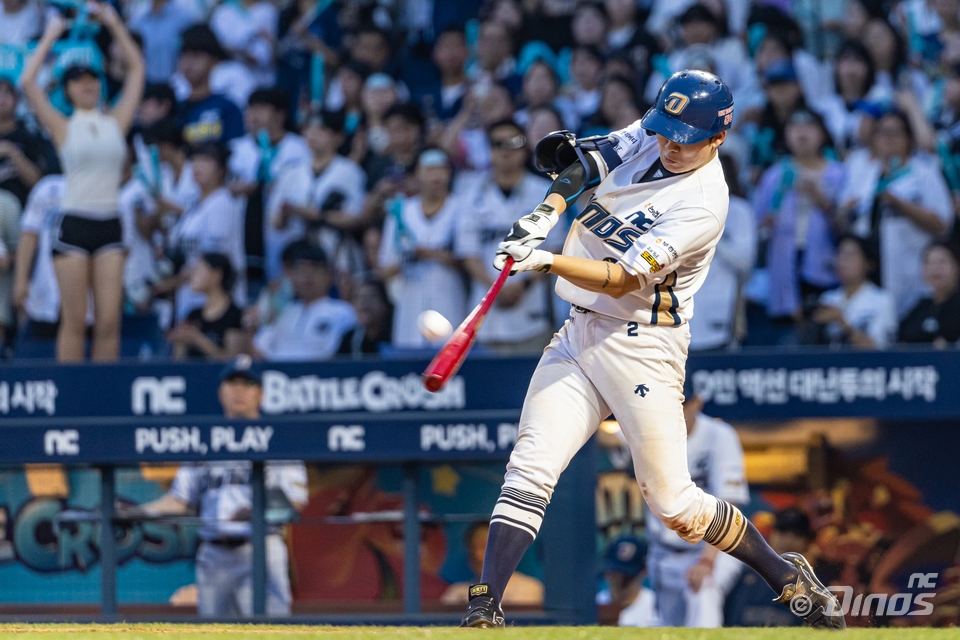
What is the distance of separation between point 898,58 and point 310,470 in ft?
15.3

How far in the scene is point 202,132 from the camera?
8758 mm

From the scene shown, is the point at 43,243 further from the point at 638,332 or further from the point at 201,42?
the point at 638,332

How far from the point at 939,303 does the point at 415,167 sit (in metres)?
3.22

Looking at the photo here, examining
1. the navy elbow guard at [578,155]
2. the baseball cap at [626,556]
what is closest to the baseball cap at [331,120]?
the baseball cap at [626,556]

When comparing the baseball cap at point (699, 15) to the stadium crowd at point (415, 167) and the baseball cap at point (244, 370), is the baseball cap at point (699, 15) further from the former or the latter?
the baseball cap at point (244, 370)

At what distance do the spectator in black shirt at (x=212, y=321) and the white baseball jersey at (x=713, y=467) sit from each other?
118 inches

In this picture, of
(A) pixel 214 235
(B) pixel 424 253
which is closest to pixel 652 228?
(B) pixel 424 253

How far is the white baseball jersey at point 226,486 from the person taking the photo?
Answer: 5.80 metres

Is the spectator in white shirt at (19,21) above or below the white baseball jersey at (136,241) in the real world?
above

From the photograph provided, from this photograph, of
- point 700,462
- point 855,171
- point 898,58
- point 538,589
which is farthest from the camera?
point 898,58

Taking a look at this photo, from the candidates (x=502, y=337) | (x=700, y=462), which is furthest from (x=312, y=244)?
(x=700, y=462)

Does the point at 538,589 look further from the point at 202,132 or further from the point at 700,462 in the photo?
the point at 202,132

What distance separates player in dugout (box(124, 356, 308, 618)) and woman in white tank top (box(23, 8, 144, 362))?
6.64 ft

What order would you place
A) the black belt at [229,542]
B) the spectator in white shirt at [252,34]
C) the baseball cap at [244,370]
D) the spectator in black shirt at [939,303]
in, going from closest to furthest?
the black belt at [229,542], the baseball cap at [244,370], the spectator in black shirt at [939,303], the spectator in white shirt at [252,34]
